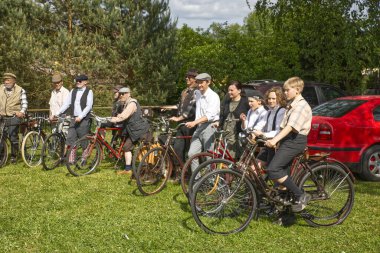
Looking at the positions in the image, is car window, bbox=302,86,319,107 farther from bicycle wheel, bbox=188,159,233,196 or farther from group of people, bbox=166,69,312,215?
bicycle wheel, bbox=188,159,233,196

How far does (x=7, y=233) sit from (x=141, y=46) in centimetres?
1512

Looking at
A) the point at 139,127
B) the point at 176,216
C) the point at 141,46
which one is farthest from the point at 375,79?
the point at 176,216

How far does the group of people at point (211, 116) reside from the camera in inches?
212

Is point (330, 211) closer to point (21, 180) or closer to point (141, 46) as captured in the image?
point (21, 180)

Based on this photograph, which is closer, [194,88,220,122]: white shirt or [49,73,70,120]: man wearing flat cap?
[194,88,220,122]: white shirt

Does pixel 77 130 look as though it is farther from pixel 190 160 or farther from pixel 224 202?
pixel 224 202

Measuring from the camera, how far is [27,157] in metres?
9.79

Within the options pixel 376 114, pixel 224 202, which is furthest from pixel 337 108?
pixel 224 202

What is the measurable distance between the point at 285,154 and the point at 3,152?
652 centimetres

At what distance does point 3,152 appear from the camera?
32.0 feet

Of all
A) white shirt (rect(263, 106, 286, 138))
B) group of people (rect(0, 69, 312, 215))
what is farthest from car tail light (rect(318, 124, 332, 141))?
white shirt (rect(263, 106, 286, 138))

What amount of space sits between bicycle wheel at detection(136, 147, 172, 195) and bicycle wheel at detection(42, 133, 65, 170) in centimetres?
272

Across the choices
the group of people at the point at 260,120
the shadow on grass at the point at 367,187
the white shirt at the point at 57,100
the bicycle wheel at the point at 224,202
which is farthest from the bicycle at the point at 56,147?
the shadow on grass at the point at 367,187

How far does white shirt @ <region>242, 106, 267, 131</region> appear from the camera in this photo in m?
6.55
